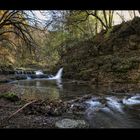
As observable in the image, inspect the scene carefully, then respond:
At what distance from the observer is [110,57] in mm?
25094

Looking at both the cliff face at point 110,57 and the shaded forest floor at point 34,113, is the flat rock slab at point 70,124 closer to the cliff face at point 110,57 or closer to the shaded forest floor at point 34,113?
the shaded forest floor at point 34,113

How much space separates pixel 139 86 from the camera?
18781 millimetres

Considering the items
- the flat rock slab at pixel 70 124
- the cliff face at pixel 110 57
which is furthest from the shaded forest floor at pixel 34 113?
the cliff face at pixel 110 57

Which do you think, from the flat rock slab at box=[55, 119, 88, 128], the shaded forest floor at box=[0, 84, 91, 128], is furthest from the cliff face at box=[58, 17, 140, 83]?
the flat rock slab at box=[55, 119, 88, 128]

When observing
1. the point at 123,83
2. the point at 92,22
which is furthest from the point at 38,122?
the point at 92,22

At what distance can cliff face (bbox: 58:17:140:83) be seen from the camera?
22.1 metres

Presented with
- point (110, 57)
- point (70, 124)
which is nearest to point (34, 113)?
point (70, 124)

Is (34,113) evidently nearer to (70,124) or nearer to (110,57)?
(70,124)

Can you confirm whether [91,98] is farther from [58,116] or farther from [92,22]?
[92,22]

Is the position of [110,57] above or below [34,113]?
above

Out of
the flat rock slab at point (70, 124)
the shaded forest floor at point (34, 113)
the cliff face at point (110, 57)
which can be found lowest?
the flat rock slab at point (70, 124)

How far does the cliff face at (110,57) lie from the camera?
2211cm
